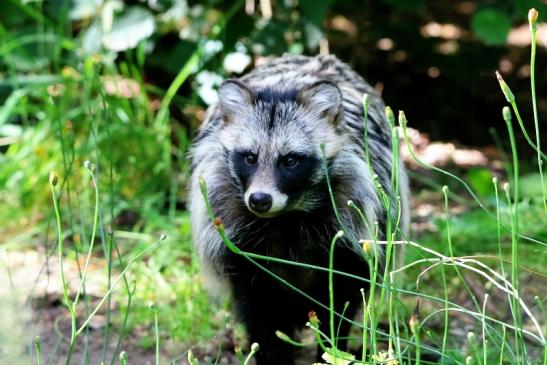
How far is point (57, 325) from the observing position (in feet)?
16.3

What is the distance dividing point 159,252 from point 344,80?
1647mm

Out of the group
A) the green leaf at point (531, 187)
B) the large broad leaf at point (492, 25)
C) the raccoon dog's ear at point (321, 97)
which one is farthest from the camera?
the large broad leaf at point (492, 25)

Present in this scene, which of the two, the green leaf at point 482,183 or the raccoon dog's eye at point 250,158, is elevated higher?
the raccoon dog's eye at point 250,158

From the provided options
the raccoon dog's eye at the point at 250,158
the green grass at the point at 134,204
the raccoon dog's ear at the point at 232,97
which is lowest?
the green grass at the point at 134,204

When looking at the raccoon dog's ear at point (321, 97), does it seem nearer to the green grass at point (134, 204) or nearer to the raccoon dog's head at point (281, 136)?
the raccoon dog's head at point (281, 136)

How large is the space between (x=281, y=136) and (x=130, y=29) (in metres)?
2.94

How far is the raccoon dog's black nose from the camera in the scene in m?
3.72

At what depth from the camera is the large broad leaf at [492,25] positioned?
240 inches

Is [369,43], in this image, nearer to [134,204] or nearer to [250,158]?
[134,204]

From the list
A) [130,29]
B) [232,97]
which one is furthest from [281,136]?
[130,29]

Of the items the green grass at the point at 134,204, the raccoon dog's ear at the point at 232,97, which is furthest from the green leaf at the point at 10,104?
the raccoon dog's ear at the point at 232,97

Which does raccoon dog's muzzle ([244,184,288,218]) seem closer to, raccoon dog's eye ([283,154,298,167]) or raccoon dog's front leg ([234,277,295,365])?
raccoon dog's eye ([283,154,298,167])

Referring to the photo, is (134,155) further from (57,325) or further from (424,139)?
(424,139)

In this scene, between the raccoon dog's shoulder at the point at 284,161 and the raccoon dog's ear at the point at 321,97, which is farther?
the raccoon dog's ear at the point at 321,97
